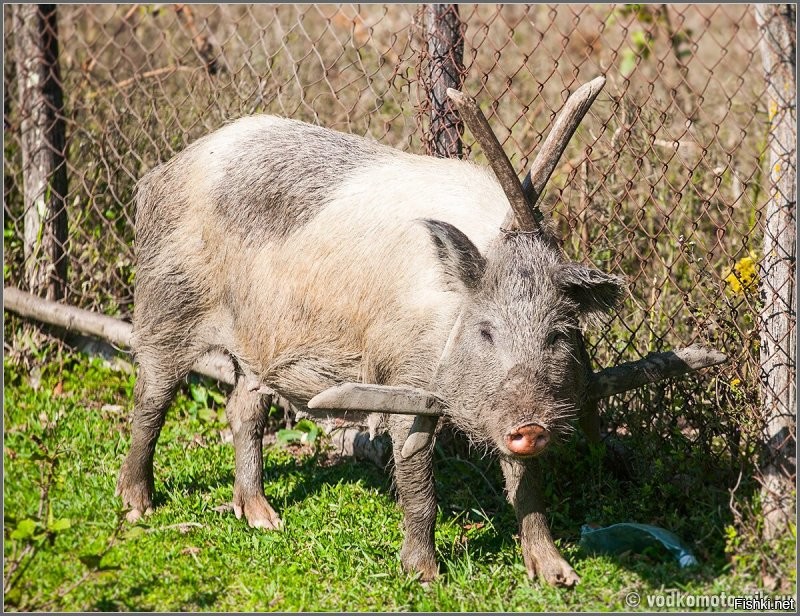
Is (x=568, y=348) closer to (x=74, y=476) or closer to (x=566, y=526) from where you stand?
(x=566, y=526)

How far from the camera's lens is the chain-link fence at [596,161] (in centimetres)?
432

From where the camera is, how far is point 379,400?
11.8ft

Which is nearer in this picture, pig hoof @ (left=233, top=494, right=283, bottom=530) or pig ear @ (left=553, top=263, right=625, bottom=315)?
pig ear @ (left=553, top=263, right=625, bottom=315)

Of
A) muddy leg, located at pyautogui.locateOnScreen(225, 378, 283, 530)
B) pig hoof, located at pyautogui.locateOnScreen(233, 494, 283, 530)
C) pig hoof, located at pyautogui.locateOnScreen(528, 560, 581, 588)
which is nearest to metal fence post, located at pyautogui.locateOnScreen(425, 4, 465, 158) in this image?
muddy leg, located at pyautogui.locateOnScreen(225, 378, 283, 530)

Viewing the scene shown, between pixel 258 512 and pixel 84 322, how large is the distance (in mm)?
1927

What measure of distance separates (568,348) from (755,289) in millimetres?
1197

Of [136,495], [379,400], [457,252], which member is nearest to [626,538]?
[379,400]

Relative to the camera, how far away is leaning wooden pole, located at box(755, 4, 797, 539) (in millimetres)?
3865

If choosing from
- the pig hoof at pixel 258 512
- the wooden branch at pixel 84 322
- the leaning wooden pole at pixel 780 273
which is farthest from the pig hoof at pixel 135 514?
the leaning wooden pole at pixel 780 273

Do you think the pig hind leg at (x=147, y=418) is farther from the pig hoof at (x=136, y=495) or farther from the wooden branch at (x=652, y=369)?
the wooden branch at (x=652, y=369)

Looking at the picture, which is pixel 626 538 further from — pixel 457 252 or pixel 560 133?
pixel 560 133

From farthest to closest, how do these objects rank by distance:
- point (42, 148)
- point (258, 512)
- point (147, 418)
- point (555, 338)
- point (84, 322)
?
point (42, 148), point (84, 322), point (147, 418), point (258, 512), point (555, 338)

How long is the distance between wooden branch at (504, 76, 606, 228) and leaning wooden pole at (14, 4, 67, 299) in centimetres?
352

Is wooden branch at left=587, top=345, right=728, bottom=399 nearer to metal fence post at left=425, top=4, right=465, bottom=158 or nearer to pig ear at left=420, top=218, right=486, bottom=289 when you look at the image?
pig ear at left=420, top=218, right=486, bottom=289
